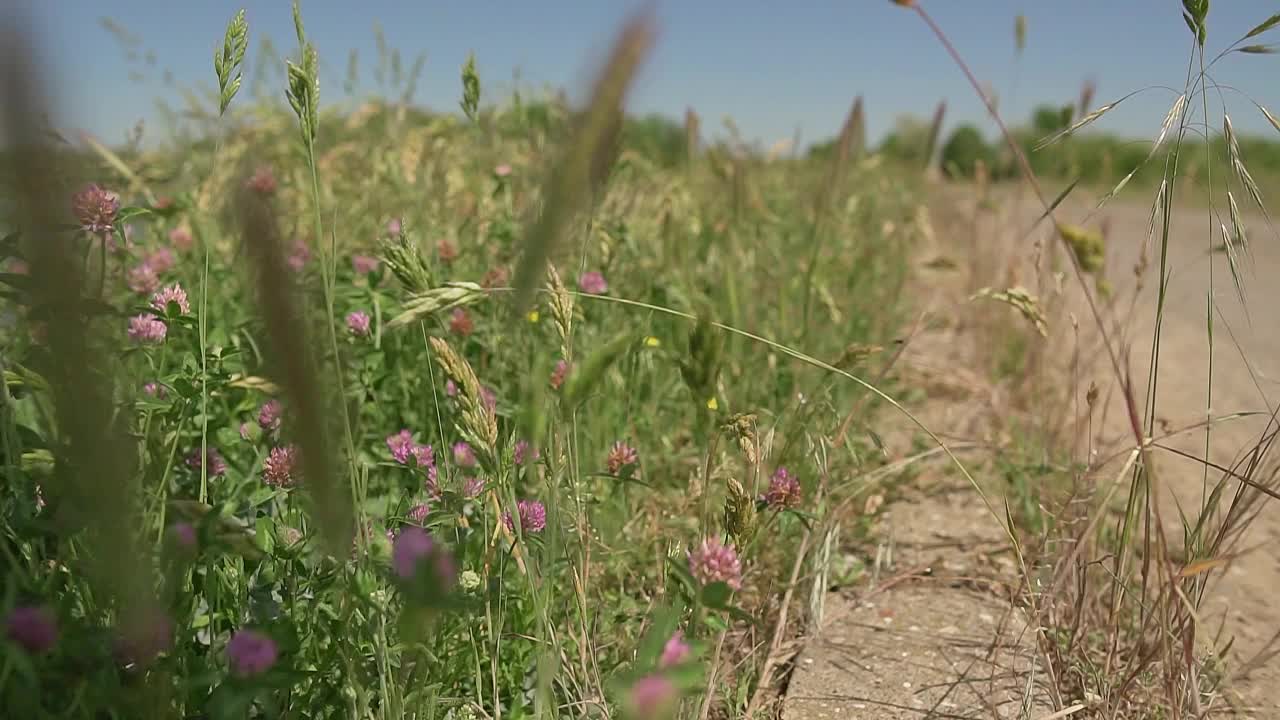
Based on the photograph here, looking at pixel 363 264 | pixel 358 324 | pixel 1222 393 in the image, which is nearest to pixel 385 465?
pixel 358 324

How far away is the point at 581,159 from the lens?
0.74 metres

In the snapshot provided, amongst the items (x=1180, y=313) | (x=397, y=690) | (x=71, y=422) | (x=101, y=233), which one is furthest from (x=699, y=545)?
(x=1180, y=313)

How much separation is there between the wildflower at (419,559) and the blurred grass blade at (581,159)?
0.19m

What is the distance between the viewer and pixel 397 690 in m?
0.89

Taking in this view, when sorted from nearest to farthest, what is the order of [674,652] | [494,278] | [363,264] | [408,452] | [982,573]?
[674,652] → [408,452] → [982,573] → [494,278] → [363,264]

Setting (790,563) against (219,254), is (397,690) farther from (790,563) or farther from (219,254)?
(219,254)

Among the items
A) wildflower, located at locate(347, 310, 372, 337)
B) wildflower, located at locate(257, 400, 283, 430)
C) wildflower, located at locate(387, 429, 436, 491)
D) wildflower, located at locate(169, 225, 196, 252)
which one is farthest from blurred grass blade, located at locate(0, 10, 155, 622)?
wildflower, located at locate(169, 225, 196, 252)

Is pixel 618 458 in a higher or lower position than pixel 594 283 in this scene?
lower

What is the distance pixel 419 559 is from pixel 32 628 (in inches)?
18.3

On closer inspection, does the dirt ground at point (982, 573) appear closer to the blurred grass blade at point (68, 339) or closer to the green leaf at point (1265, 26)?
the green leaf at point (1265, 26)

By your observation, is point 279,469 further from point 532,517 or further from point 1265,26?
point 1265,26

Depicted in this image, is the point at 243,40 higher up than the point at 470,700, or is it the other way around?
the point at 243,40

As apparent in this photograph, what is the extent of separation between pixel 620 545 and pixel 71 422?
107cm

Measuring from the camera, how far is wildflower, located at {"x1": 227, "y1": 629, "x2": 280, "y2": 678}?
0.84 m
